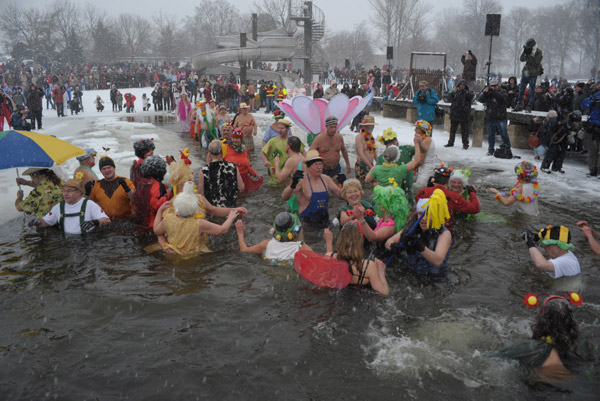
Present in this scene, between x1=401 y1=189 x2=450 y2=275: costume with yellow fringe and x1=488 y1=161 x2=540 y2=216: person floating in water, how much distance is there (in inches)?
85.4

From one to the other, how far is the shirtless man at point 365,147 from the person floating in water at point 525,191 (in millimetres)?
2462

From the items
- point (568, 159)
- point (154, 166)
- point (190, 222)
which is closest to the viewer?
point (190, 222)

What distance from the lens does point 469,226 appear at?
7.02 metres

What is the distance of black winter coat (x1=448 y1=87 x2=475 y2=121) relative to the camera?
12.2 meters

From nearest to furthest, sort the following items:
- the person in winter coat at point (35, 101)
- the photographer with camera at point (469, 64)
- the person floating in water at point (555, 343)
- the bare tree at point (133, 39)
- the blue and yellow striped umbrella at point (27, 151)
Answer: the person floating in water at point (555, 343)
the blue and yellow striped umbrella at point (27, 151)
the photographer with camera at point (469, 64)
the person in winter coat at point (35, 101)
the bare tree at point (133, 39)

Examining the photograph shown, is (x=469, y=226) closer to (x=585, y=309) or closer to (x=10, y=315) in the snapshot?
(x=585, y=309)

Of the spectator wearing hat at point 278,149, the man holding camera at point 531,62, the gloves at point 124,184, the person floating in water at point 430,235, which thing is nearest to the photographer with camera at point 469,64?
the man holding camera at point 531,62

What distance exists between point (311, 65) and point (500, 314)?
37997mm

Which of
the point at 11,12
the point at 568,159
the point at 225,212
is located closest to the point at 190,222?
the point at 225,212

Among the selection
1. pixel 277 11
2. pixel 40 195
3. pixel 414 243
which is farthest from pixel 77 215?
pixel 277 11

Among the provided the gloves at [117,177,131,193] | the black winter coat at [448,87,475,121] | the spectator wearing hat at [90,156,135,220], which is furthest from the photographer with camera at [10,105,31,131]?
the black winter coat at [448,87,475,121]

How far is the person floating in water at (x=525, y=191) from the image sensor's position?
6.50 m

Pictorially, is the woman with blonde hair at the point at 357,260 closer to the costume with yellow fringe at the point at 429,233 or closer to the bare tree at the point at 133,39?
the costume with yellow fringe at the point at 429,233

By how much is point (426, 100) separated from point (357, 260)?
9.32m
